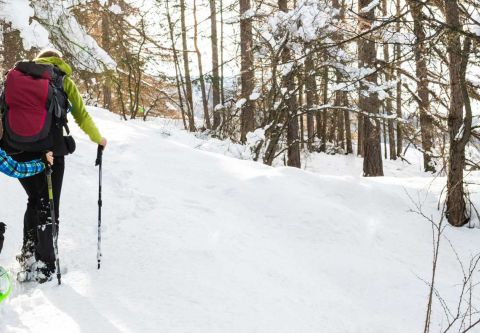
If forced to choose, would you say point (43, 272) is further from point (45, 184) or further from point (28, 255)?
point (45, 184)

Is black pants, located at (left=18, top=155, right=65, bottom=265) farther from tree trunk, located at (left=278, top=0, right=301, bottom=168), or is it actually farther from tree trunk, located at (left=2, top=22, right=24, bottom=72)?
tree trunk, located at (left=278, top=0, right=301, bottom=168)

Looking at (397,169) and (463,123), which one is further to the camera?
(397,169)

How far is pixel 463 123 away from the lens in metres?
5.75

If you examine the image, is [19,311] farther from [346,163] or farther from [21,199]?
[346,163]

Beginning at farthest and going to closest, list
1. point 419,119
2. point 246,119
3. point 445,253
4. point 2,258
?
point 246,119 < point 419,119 < point 445,253 < point 2,258

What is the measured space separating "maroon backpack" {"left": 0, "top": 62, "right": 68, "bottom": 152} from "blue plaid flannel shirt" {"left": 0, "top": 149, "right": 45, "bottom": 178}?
6.8 inches

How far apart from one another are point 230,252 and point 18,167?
2266 millimetres

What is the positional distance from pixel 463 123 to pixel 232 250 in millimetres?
3622

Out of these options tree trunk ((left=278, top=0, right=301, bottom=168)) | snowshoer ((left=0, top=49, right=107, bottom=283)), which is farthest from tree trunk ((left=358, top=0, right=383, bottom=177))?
snowshoer ((left=0, top=49, right=107, bottom=283))

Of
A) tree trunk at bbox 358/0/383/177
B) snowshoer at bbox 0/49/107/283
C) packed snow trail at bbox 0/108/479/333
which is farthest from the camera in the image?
tree trunk at bbox 358/0/383/177

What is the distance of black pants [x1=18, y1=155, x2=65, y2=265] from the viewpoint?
371 centimetres

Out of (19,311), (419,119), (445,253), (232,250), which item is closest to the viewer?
(19,311)

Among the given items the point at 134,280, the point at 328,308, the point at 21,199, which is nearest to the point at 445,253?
the point at 328,308

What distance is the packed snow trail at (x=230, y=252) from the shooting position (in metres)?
3.48
